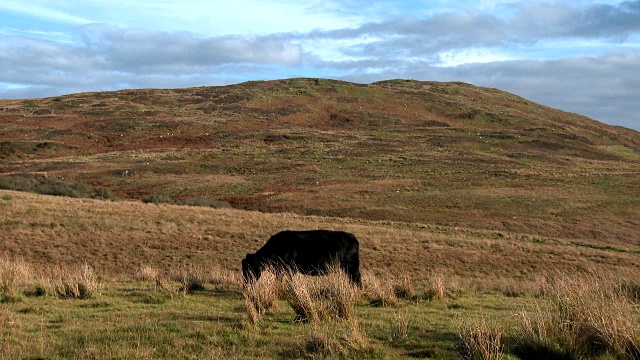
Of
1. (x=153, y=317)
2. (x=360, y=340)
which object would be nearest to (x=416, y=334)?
(x=360, y=340)

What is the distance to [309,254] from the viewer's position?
12.1m

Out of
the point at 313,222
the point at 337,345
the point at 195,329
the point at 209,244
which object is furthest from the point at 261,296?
the point at 313,222

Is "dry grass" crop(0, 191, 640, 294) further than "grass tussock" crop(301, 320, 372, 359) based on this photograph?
Yes

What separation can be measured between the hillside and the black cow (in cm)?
2338

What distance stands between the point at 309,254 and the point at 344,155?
58071 mm

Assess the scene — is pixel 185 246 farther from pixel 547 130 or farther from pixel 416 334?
pixel 547 130

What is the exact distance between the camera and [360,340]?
23.2ft

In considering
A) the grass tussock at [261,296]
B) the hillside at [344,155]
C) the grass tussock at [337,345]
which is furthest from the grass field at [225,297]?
the hillside at [344,155]

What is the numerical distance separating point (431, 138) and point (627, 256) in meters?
57.1

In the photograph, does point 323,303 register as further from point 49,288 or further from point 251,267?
point 49,288

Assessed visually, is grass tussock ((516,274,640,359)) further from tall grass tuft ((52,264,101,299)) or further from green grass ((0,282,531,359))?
tall grass tuft ((52,264,101,299))

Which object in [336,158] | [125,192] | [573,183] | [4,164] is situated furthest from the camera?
[336,158]

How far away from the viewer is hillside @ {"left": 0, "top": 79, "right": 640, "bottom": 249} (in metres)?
42.8

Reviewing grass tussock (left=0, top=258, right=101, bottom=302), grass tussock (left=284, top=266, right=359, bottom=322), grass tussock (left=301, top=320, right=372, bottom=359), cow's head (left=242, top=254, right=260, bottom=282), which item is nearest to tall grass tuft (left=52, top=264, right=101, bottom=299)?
grass tussock (left=0, top=258, right=101, bottom=302)
